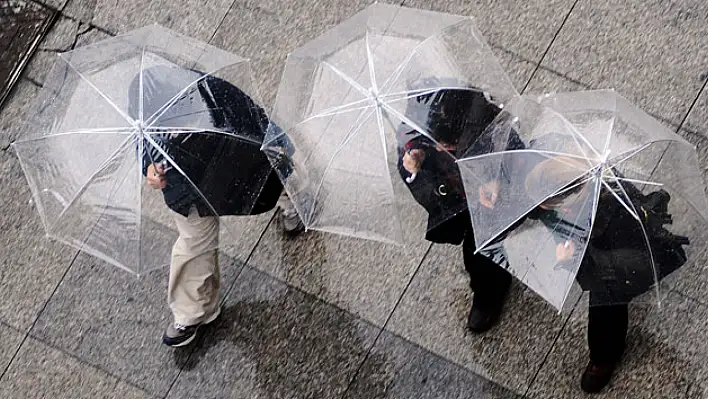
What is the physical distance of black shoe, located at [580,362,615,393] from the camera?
4770 mm

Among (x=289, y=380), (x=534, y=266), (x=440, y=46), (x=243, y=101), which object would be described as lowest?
(x=289, y=380)

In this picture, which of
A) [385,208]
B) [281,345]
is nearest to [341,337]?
[281,345]

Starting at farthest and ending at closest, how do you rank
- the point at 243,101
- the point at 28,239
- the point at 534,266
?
the point at 28,239
the point at 243,101
the point at 534,266

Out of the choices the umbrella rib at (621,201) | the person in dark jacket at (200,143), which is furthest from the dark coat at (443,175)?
the person in dark jacket at (200,143)

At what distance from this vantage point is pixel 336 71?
13.2 feet

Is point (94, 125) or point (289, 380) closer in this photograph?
point (94, 125)

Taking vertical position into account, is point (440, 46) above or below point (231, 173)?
above

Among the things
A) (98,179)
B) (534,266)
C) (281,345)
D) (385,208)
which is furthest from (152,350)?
(534,266)

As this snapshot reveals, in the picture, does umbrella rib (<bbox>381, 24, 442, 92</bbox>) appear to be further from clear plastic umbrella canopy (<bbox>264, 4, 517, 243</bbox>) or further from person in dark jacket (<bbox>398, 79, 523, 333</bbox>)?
person in dark jacket (<bbox>398, 79, 523, 333</bbox>)

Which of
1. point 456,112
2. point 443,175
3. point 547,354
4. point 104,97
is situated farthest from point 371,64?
point 547,354

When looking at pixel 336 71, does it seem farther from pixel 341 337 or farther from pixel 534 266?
pixel 341 337

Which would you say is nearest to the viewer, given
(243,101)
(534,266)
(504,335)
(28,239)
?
(534,266)

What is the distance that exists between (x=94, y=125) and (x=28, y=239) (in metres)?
1.68

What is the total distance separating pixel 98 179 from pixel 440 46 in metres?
1.55
